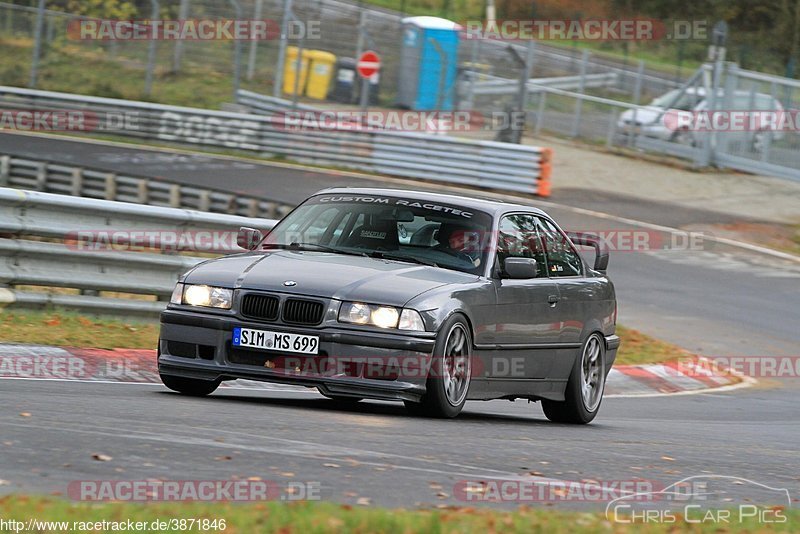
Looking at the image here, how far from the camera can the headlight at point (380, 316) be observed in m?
8.47

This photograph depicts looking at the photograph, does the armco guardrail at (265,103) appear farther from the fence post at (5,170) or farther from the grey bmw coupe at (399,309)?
the grey bmw coupe at (399,309)

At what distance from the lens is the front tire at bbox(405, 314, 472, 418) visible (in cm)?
856

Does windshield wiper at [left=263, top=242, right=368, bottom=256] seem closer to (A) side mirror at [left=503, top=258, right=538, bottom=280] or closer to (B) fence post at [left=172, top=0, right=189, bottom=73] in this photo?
(A) side mirror at [left=503, top=258, right=538, bottom=280]

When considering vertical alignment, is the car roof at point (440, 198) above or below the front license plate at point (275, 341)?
above

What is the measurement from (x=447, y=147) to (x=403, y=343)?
2179 centimetres

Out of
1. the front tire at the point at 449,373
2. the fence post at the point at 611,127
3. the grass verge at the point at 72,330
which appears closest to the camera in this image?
the front tire at the point at 449,373

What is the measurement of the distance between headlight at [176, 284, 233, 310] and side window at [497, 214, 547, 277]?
1997 mm

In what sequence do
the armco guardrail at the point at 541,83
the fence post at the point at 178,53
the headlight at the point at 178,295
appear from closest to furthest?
the headlight at the point at 178,295
the armco guardrail at the point at 541,83
the fence post at the point at 178,53

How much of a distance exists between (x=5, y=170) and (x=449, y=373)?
1788 centimetres

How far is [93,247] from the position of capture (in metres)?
12.4

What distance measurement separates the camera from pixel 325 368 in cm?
846

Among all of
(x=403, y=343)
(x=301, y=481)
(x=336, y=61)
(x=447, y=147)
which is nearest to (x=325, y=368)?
(x=403, y=343)

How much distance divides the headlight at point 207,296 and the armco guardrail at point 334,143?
20.6 m
